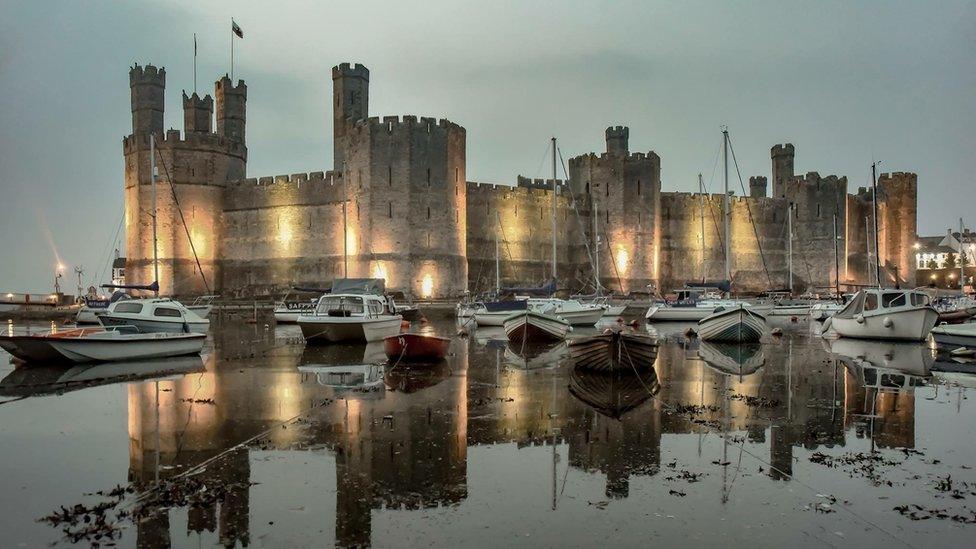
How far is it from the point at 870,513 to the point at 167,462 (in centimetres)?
560

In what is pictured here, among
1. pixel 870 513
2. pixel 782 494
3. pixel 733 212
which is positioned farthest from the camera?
pixel 733 212

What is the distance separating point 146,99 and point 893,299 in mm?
39808

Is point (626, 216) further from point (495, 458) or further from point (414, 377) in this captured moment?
point (495, 458)

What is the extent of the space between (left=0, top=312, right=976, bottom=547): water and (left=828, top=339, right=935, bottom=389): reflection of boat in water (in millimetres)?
235

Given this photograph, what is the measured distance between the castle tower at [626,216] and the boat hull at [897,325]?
25577 millimetres

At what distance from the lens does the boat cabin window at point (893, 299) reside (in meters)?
20.1

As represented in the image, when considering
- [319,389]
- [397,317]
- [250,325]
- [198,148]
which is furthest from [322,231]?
[319,389]

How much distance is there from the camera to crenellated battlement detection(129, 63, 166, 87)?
1745 inches

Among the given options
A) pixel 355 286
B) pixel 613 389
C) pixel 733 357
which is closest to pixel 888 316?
pixel 733 357

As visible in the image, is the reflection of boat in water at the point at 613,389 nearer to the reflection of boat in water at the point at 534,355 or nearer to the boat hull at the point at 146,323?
the reflection of boat in water at the point at 534,355

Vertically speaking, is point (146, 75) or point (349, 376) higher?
point (146, 75)

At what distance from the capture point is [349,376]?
42.1ft

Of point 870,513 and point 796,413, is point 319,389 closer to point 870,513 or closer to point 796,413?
point 796,413

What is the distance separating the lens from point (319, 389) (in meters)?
11.2
